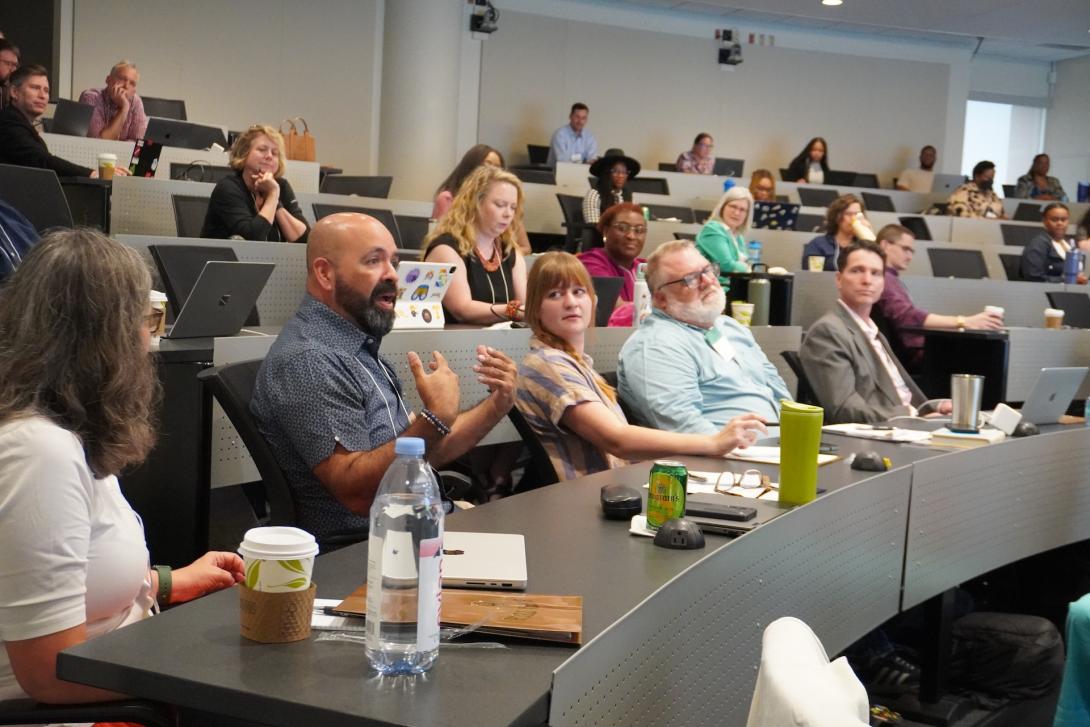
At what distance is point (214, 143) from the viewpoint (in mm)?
6910

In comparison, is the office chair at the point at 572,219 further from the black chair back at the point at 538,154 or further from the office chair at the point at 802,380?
the office chair at the point at 802,380

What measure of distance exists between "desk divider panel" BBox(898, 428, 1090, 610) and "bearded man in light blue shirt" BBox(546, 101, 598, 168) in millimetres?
9079

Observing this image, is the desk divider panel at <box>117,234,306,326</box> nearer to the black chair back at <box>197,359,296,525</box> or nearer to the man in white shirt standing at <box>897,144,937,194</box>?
the black chair back at <box>197,359,296,525</box>

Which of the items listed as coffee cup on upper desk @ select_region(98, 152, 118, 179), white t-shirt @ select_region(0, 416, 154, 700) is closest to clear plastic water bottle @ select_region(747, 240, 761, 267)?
coffee cup on upper desk @ select_region(98, 152, 118, 179)

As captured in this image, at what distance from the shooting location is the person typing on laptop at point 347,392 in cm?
207

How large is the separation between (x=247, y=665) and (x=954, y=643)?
2.59 metres

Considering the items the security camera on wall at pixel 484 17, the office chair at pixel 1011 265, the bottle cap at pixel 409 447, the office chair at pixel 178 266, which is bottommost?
the bottle cap at pixel 409 447

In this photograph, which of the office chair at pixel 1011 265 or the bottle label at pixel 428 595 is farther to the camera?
the office chair at pixel 1011 265

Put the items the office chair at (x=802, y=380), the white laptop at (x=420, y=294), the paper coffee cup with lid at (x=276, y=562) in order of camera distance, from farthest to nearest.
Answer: the office chair at (x=802, y=380), the white laptop at (x=420, y=294), the paper coffee cup with lid at (x=276, y=562)

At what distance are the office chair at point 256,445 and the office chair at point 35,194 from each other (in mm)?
1931

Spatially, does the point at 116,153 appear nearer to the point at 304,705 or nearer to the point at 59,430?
the point at 59,430

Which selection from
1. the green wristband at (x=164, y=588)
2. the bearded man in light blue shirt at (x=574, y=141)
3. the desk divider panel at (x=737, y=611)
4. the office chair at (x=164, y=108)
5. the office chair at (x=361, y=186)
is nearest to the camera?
the desk divider panel at (x=737, y=611)

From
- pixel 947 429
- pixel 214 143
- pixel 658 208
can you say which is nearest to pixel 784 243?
pixel 658 208

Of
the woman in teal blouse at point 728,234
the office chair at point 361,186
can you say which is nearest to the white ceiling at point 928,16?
the office chair at point 361,186
